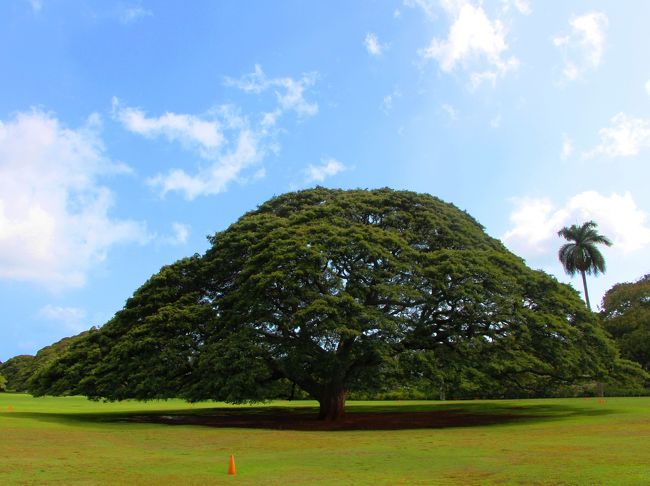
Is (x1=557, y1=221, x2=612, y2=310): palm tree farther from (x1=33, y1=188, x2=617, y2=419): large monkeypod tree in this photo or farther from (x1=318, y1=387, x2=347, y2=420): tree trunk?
(x1=318, y1=387, x2=347, y2=420): tree trunk

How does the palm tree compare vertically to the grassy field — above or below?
above

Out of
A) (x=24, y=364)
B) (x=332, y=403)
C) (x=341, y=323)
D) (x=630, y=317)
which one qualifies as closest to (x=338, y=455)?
(x=341, y=323)

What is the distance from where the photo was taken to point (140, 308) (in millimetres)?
32312

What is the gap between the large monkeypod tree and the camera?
86.6 feet

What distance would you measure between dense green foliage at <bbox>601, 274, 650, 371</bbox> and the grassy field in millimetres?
34147

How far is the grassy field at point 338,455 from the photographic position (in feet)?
37.9

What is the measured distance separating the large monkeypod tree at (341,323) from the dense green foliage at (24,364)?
76.3m

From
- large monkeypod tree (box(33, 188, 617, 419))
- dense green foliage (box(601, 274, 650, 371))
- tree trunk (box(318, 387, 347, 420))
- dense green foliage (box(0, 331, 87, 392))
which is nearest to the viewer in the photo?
large monkeypod tree (box(33, 188, 617, 419))

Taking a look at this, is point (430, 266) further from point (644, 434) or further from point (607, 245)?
point (607, 245)

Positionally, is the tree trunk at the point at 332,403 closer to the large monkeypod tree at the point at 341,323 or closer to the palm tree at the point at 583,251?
A: the large monkeypod tree at the point at 341,323

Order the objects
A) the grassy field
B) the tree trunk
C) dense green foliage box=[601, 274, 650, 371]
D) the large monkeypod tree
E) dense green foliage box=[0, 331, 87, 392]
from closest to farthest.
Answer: the grassy field → the large monkeypod tree → the tree trunk → dense green foliage box=[601, 274, 650, 371] → dense green foliage box=[0, 331, 87, 392]

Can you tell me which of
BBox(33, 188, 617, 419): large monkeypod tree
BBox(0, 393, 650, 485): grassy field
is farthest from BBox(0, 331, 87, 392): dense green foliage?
BBox(0, 393, 650, 485): grassy field

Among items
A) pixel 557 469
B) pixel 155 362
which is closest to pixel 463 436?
pixel 557 469

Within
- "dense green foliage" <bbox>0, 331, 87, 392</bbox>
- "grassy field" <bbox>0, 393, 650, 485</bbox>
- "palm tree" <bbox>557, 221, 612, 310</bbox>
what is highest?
"palm tree" <bbox>557, 221, 612, 310</bbox>
